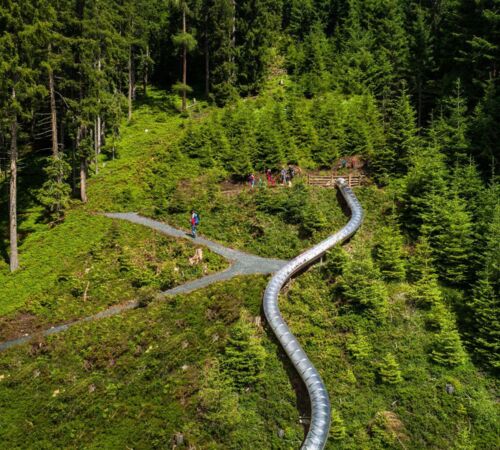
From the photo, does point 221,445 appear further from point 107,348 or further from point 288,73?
point 288,73

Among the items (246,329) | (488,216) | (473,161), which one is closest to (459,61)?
(473,161)

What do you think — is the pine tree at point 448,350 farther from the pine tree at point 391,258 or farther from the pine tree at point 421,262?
the pine tree at point 391,258

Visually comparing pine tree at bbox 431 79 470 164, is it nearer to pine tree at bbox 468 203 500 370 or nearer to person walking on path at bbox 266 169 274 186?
pine tree at bbox 468 203 500 370

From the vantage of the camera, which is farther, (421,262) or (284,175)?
(284,175)

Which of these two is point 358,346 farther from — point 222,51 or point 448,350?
point 222,51

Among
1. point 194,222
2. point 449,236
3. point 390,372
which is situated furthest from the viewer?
point 194,222

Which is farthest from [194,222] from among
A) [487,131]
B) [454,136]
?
[487,131]

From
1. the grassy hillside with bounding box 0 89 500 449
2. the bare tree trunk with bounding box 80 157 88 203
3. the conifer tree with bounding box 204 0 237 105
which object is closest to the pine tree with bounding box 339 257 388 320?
the grassy hillside with bounding box 0 89 500 449
